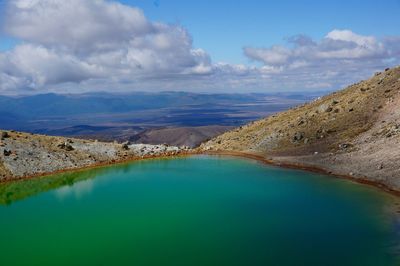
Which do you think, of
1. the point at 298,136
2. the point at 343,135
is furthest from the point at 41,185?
the point at 343,135

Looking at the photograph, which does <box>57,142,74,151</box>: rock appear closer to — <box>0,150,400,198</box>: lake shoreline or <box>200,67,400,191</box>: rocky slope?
<box>0,150,400,198</box>: lake shoreline

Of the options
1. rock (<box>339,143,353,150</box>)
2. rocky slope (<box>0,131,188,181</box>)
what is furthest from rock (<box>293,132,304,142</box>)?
rocky slope (<box>0,131,188,181</box>)

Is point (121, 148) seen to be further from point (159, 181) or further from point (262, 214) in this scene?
point (262, 214)

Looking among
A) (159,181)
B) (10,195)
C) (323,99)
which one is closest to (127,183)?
(159,181)

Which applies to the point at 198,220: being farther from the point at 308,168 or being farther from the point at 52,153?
the point at 52,153

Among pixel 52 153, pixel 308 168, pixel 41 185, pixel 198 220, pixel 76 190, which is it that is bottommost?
pixel 198 220

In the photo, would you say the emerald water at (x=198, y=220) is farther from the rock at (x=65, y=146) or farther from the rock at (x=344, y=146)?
the rock at (x=344, y=146)
